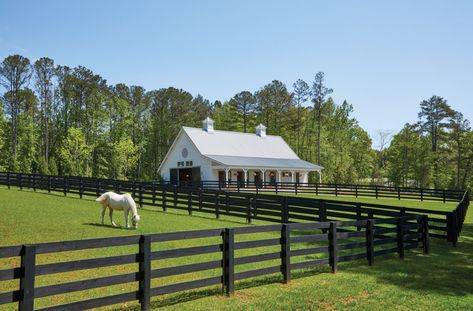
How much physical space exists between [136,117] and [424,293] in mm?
65520

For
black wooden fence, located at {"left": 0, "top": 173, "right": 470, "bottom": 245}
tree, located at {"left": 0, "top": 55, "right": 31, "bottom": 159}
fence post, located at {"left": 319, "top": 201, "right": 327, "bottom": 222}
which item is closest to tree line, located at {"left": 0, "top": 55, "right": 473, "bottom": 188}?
tree, located at {"left": 0, "top": 55, "right": 31, "bottom": 159}

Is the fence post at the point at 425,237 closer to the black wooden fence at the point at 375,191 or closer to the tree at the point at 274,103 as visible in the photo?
the black wooden fence at the point at 375,191

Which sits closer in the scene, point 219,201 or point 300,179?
point 219,201

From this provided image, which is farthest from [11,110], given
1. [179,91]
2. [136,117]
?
[179,91]

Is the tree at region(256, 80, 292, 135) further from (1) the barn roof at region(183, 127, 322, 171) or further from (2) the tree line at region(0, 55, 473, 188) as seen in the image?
(1) the barn roof at region(183, 127, 322, 171)

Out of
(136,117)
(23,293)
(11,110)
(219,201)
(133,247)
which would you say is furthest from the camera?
(136,117)

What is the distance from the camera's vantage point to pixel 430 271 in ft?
35.1

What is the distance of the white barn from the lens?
1850 inches

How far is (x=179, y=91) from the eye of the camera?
73.4 meters

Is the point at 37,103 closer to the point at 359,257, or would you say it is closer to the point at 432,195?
the point at 432,195

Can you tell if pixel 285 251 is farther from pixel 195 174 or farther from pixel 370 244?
pixel 195 174

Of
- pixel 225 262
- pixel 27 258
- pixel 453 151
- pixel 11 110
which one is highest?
pixel 11 110

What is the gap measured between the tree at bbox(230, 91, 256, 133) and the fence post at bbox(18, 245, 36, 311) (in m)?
66.9

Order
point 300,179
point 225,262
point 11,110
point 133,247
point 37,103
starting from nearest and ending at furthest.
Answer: point 225,262 < point 133,247 < point 300,179 < point 11,110 < point 37,103
